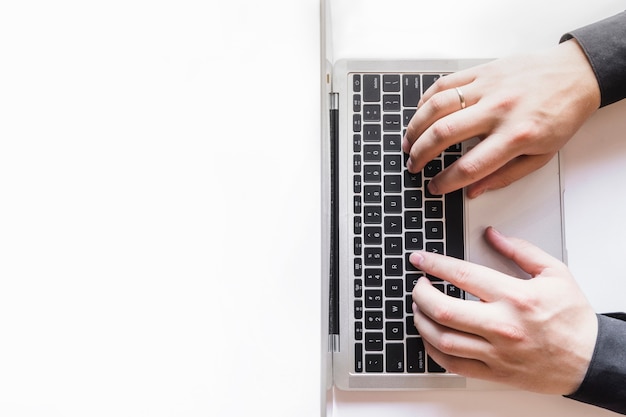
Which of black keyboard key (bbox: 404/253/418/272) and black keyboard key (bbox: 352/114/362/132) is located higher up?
black keyboard key (bbox: 352/114/362/132)

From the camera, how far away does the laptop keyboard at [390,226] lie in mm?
606

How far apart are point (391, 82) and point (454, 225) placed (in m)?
0.24

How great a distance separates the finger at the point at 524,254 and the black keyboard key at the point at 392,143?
7.3 inches

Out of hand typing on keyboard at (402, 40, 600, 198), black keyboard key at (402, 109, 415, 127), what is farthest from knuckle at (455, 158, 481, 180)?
black keyboard key at (402, 109, 415, 127)

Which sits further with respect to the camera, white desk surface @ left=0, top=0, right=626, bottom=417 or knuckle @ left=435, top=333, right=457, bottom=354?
white desk surface @ left=0, top=0, right=626, bottom=417

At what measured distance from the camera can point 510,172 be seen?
0.60m

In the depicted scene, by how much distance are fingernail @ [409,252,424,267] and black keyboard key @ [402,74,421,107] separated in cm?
23

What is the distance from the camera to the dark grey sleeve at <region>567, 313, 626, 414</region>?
55 centimetres

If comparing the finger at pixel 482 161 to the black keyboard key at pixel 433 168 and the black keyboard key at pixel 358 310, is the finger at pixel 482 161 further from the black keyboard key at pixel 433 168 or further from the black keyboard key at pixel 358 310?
the black keyboard key at pixel 358 310

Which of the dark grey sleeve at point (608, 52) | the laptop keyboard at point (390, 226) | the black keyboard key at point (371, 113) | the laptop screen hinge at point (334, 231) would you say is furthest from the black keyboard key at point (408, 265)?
the dark grey sleeve at point (608, 52)

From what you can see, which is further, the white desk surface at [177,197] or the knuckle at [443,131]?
the white desk surface at [177,197]

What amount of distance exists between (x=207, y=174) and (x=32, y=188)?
12.7 inches

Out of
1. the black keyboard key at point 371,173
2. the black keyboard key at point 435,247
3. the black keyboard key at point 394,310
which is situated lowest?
the black keyboard key at point 394,310

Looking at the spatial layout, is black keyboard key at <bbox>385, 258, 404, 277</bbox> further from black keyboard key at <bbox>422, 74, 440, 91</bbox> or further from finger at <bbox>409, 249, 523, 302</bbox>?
black keyboard key at <bbox>422, 74, 440, 91</bbox>
